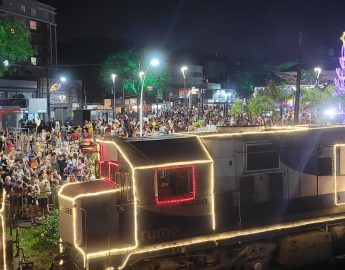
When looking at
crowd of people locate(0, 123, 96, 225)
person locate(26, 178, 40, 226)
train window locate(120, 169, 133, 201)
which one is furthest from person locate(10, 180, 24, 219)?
train window locate(120, 169, 133, 201)

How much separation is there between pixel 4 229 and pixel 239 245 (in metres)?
5.54

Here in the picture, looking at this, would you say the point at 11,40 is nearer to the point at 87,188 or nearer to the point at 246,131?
the point at 246,131

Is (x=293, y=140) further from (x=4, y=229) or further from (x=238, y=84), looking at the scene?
(x=238, y=84)

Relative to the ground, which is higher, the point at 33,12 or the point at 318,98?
the point at 33,12

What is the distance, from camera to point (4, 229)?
8828 mm

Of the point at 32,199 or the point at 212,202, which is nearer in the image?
the point at 212,202

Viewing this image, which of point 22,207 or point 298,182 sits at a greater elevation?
point 298,182

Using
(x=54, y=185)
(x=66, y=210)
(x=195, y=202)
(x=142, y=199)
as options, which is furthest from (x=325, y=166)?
(x=54, y=185)

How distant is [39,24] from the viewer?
87.3m

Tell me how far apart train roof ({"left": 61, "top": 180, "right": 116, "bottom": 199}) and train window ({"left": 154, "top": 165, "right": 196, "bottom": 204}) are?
107 centimetres

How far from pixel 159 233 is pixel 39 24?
84.9 m

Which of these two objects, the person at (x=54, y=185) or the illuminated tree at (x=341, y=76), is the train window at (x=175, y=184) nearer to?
the person at (x=54, y=185)

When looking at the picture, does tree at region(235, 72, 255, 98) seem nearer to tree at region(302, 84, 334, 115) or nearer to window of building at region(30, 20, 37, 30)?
window of building at region(30, 20, 37, 30)

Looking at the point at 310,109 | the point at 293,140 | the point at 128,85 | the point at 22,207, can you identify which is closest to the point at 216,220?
the point at 293,140
